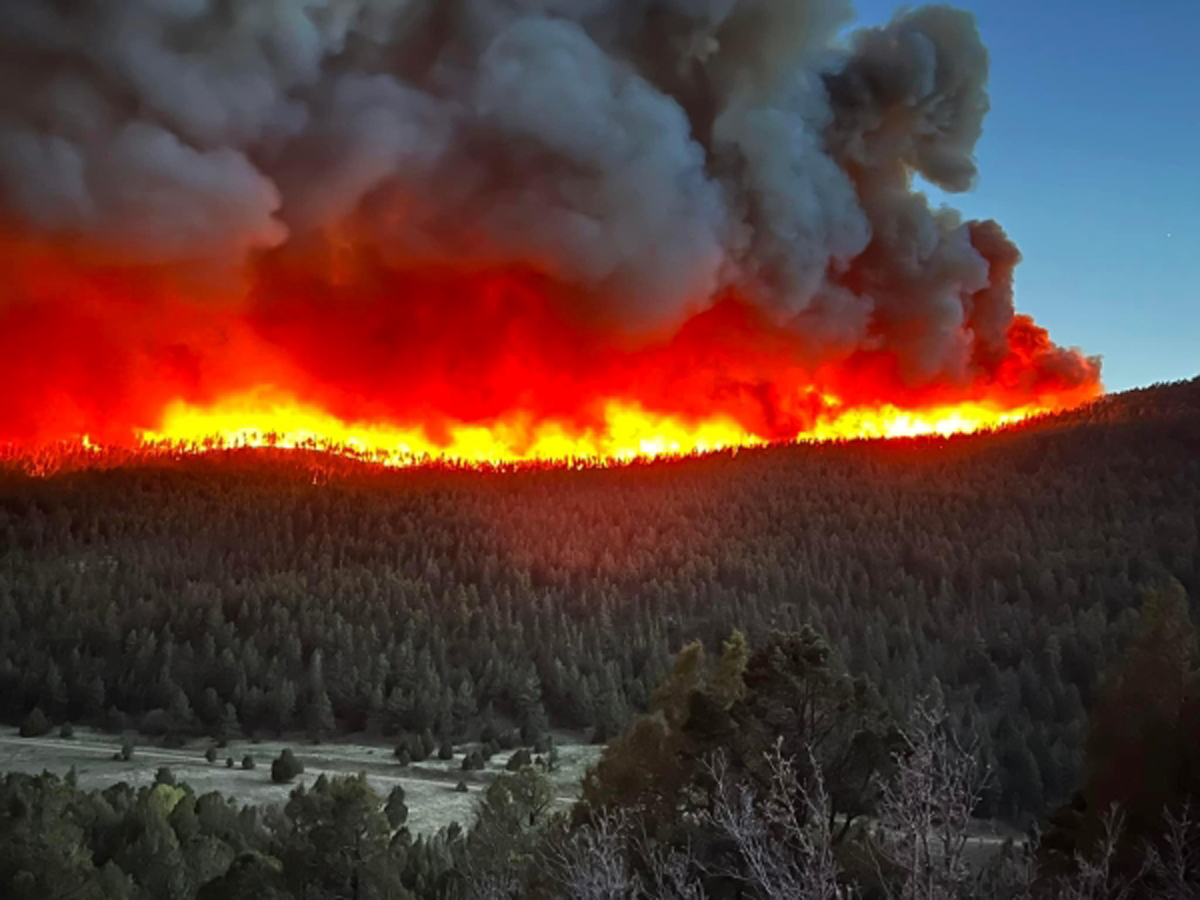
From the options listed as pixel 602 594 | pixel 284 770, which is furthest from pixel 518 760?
pixel 602 594

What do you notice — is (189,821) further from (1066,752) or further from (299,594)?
(299,594)

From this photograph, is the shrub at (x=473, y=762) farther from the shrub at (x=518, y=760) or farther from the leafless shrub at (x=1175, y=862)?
the leafless shrub at (x=1175, y=862)

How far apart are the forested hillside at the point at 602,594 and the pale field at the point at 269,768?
304 inches

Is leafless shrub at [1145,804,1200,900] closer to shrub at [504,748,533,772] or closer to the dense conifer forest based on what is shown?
the dense conifer forest

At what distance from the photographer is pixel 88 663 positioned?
4966 inches

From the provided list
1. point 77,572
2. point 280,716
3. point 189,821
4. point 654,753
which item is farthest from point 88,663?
point 654,753

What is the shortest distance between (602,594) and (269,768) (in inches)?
2762

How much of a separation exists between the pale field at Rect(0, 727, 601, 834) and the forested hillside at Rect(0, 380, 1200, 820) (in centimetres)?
773

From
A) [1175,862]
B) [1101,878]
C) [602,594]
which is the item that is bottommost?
[1101,878]

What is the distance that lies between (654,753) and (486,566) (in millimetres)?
133476

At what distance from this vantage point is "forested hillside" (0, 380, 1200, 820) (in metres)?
110

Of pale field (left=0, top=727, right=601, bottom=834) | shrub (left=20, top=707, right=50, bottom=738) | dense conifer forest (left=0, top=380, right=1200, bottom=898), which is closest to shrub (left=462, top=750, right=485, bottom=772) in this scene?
pale field (left=0, top=727, right=601, bottom=834)

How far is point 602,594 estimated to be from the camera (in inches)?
5837

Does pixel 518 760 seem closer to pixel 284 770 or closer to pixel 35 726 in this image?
pixel 284 770
